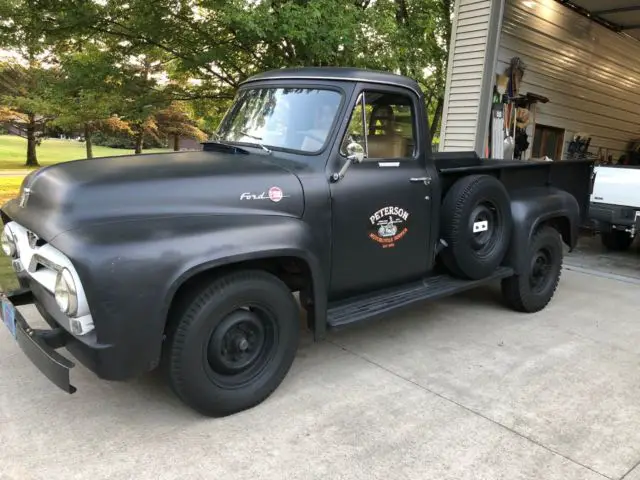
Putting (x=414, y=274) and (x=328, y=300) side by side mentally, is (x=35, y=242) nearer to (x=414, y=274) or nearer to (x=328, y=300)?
(x=328, y=300)

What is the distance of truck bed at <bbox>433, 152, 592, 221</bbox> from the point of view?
458cm

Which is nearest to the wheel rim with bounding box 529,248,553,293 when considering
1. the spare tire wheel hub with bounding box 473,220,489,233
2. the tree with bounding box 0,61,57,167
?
the spare tire wheel hub with bounding box 473,220,489,233

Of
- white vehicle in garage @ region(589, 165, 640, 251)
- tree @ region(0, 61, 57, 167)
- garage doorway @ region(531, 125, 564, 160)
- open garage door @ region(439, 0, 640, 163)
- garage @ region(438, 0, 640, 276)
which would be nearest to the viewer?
white vehicle in garage @ region(589, 165, 640, 251)

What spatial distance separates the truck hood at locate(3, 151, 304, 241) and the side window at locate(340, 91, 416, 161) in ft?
2.03

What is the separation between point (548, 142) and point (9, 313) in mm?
10865

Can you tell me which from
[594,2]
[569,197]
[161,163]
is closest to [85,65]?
[161,163]

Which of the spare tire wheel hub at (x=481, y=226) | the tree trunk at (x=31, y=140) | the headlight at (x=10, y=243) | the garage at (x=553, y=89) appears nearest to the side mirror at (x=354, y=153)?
the spare tire wheel hub at (x=481, y=226)

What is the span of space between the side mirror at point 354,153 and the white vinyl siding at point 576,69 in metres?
6.37

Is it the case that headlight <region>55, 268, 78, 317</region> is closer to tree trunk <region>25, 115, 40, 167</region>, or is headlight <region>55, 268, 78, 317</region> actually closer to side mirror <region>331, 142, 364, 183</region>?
side mirror <region>331, 142, 364, 183</region>

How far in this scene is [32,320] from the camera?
447 centimetres

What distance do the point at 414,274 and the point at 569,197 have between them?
2.38 meters

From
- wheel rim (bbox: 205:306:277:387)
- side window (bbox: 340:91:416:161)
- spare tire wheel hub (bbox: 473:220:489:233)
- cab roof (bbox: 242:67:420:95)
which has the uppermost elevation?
cab roof (bbox: 242:67:420:95)

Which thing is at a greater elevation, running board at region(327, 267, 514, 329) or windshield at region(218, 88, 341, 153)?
windshield at region(218, 88, 341, 153)

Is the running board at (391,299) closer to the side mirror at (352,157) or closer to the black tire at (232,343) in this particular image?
the black tire at (232,343)
